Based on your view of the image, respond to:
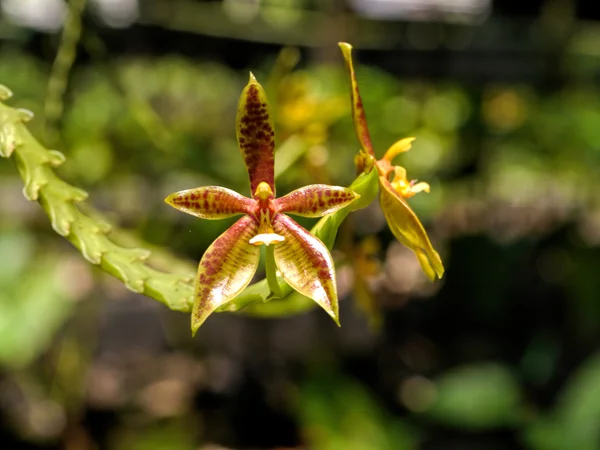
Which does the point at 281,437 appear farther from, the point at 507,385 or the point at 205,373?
the point at 507,385

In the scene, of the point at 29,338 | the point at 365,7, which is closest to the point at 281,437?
the point at 29,338

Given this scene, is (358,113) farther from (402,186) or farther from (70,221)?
(70,221)

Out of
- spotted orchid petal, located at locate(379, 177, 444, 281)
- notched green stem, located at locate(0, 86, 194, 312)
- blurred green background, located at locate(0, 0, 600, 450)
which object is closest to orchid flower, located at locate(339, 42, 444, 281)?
spotted orchid petal, located at locate(379, 177, 444, 281)

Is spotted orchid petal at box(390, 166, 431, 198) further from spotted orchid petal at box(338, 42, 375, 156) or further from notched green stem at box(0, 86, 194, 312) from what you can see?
notched green stem at box(0, 86, 194, 312)

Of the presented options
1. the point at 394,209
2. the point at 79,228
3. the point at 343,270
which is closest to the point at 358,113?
the point at 394,209

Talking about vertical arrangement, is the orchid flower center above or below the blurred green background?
above

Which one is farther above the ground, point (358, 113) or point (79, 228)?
point (358, 113)
